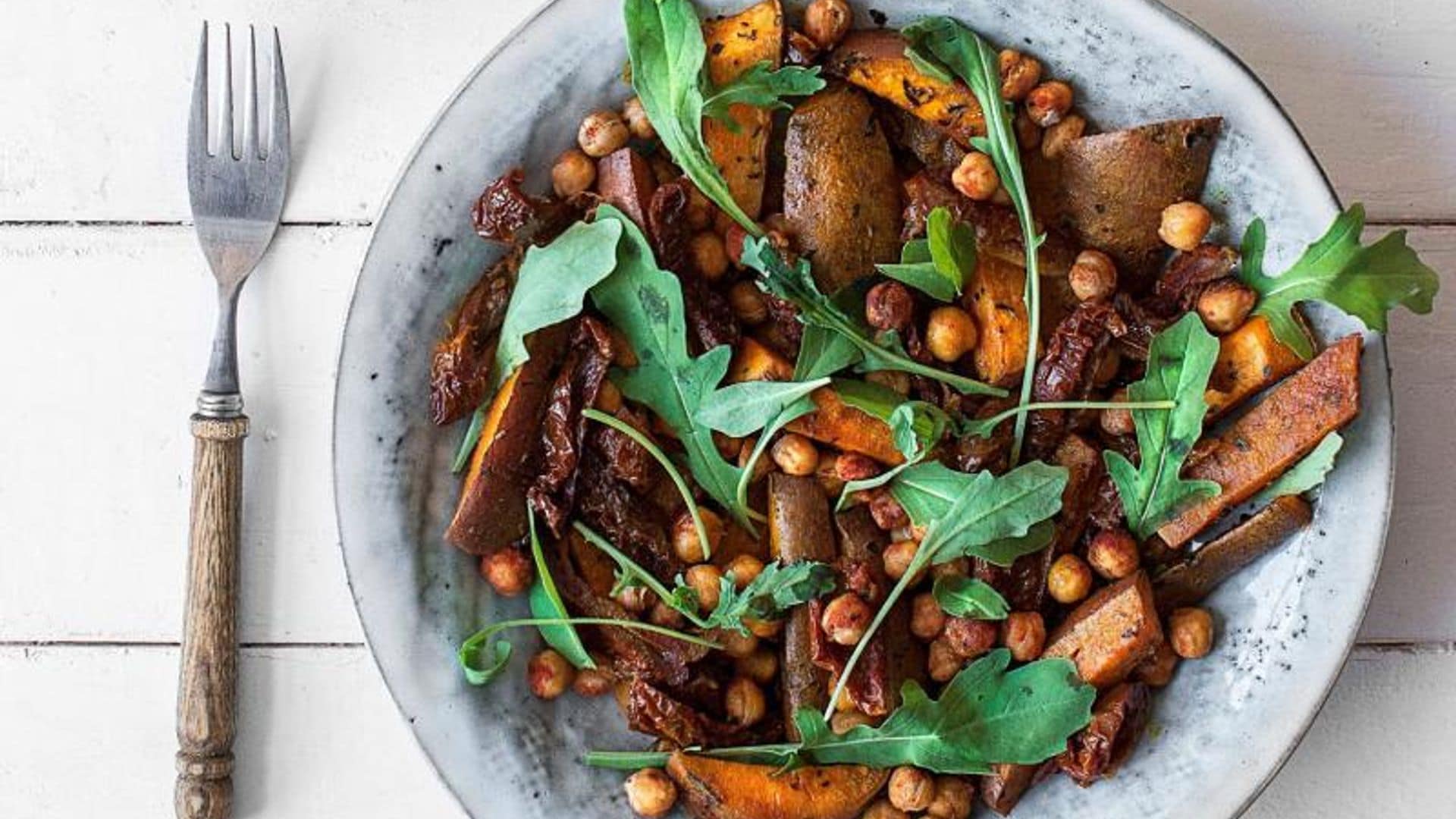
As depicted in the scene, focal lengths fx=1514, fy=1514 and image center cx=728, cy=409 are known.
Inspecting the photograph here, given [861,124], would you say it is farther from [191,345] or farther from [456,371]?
[191,345]

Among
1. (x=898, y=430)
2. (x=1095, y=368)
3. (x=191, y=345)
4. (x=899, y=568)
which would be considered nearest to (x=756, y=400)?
(x=898, y=430)

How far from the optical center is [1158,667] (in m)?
1.82

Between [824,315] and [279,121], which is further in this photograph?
[279,121]

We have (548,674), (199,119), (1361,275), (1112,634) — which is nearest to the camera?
A: (1361,275)

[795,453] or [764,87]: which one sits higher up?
[764,87]

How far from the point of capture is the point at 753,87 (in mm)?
1701

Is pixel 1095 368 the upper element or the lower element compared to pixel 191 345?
upper

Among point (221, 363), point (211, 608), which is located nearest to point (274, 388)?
point (221, 363)

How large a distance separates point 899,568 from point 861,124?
53 cm

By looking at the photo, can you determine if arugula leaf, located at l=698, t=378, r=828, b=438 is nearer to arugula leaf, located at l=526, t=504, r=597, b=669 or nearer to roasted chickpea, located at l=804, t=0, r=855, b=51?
arugula leaf, located at l=526, t=504, r=597, b=669

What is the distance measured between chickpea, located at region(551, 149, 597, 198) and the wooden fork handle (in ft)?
1.72

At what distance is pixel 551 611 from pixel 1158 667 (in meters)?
0.73

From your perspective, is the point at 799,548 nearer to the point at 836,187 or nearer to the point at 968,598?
the point at 968,598

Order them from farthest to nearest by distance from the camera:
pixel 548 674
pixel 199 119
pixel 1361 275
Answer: pixel 199 119
pixel 548 674
pixel 1361 275
